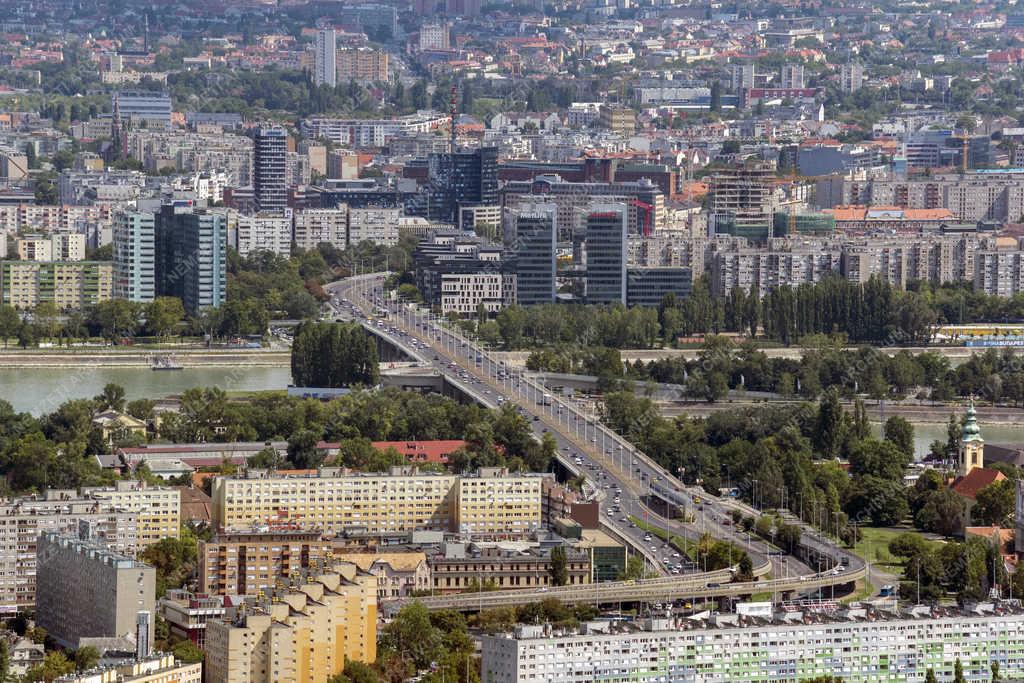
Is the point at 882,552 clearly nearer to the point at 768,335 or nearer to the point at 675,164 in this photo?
the point at 768,335

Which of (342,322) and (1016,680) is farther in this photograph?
(342,322)

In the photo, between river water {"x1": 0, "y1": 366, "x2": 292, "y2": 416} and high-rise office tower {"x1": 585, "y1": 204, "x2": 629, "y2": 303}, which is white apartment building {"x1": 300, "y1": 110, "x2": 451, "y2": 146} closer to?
high-rise office tower {"x1": 585, "y1": 204, "x2": 629, "y2": 303}

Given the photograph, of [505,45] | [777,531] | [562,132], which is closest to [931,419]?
[777,531]

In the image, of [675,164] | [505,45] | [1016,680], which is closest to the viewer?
[1016,680]

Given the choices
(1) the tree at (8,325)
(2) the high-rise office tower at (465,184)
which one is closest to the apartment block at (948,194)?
(2) the high-rise office tower at (465,184)

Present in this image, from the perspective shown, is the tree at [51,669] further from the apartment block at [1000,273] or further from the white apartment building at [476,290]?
the apartment block at [1000,273]

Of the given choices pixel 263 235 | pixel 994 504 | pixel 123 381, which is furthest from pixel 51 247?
pixel 994 504
